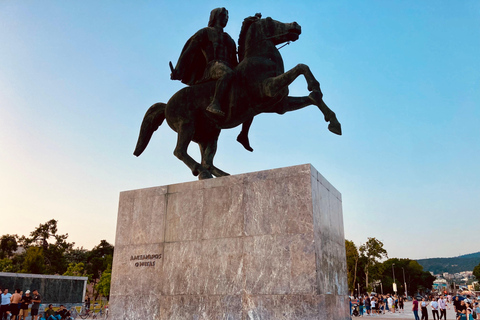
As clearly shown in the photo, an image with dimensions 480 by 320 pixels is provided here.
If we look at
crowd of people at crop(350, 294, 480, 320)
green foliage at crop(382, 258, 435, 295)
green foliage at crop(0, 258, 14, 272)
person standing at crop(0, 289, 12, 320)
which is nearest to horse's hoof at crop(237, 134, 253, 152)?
crowd of people at crop(350, 294, 480, 320)

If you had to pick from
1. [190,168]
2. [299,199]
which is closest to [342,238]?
[299,199]

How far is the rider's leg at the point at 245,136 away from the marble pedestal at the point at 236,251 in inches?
88.2

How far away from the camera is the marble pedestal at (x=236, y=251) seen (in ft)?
20.5

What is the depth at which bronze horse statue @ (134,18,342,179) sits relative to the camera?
310 inches

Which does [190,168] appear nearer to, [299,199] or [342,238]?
[299,199]

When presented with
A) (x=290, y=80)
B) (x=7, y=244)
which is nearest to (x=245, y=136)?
(x=290, y=80)

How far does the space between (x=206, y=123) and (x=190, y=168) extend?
3.77 feet

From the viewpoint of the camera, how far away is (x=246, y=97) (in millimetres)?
8266

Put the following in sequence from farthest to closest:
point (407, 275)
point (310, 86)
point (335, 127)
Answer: point (407, 275)
point (310, 86)
point (335, 127)

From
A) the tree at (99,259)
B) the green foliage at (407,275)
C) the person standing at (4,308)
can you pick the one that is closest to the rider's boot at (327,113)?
the person standing at (4,308)

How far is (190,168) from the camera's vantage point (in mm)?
8656

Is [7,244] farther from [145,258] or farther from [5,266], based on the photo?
[145,258]

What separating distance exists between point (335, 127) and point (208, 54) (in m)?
3.51

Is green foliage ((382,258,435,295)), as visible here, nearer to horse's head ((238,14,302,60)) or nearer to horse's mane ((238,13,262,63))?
horse's mane ((238,13,262,63))
